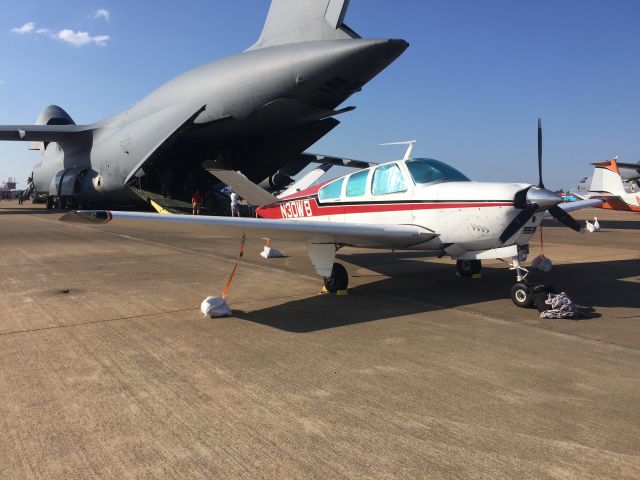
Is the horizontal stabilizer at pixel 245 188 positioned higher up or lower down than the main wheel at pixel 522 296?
higher up

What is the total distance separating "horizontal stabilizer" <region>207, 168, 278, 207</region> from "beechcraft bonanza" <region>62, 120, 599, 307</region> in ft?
8.83

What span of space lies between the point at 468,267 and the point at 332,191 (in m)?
2.90

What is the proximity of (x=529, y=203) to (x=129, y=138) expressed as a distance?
2077 cm

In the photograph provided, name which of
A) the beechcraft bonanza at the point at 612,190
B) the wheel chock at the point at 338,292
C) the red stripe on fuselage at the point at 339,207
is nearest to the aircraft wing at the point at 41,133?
the red stripe on fuselage at the point at 339,207

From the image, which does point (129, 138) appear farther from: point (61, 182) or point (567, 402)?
point (567, 402)

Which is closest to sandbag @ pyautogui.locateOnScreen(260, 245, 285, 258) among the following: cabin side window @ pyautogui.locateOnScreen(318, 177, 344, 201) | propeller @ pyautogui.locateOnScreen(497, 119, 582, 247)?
cabin side window @ pyautogui.locateOnScreen(318, 177, 344, 201)

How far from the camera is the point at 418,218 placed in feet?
22.0

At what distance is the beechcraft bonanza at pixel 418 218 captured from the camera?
19.1ft

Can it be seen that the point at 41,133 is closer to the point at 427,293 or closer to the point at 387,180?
the point at 387,180

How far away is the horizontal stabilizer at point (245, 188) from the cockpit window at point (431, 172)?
3.94 meters

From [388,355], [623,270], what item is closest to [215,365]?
[388,355]

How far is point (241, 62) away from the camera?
18.8m

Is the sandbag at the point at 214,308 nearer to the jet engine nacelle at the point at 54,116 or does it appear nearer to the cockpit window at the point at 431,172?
the cockpit window at the point at 431,172

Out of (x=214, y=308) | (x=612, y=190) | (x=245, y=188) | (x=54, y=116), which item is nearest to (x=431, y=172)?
(x=214, y=308)
